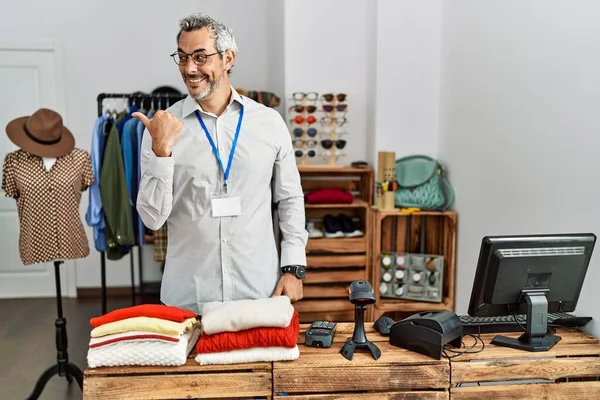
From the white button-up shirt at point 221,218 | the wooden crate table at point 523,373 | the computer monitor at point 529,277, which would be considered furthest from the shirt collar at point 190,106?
the wooden crate table at point 523,373

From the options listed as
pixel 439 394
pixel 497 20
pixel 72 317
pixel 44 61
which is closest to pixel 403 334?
pixel 439 394

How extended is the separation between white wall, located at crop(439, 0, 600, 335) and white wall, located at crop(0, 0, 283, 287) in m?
1.96

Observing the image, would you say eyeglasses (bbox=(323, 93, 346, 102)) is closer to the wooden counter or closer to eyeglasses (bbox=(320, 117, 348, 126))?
eyeglasses (bbox=(320, 117, 348, 126))

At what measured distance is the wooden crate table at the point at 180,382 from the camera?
147 centimetres

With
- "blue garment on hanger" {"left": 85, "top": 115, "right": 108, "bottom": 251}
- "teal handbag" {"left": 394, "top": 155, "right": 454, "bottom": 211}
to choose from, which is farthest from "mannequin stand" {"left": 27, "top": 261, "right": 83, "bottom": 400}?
"teal handbag" {"left": 394, "top": 155, "right": 454, "bottom": 211}

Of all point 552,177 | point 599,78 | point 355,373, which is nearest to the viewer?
point 355,373

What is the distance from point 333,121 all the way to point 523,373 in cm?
254

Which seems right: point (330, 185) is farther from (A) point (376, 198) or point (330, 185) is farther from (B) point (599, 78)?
(B) point (599, 78)

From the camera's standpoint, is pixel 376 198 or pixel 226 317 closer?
pixel 226 317

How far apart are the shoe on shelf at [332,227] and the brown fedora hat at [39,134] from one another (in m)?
1.76

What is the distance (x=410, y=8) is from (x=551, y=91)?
1.64 metres

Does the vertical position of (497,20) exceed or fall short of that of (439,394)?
it exceeds it

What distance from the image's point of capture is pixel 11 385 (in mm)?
3197

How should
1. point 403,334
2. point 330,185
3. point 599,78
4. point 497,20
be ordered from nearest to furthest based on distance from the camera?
point 403,334 < point 599,78 < point 497,20 < point 330,185
